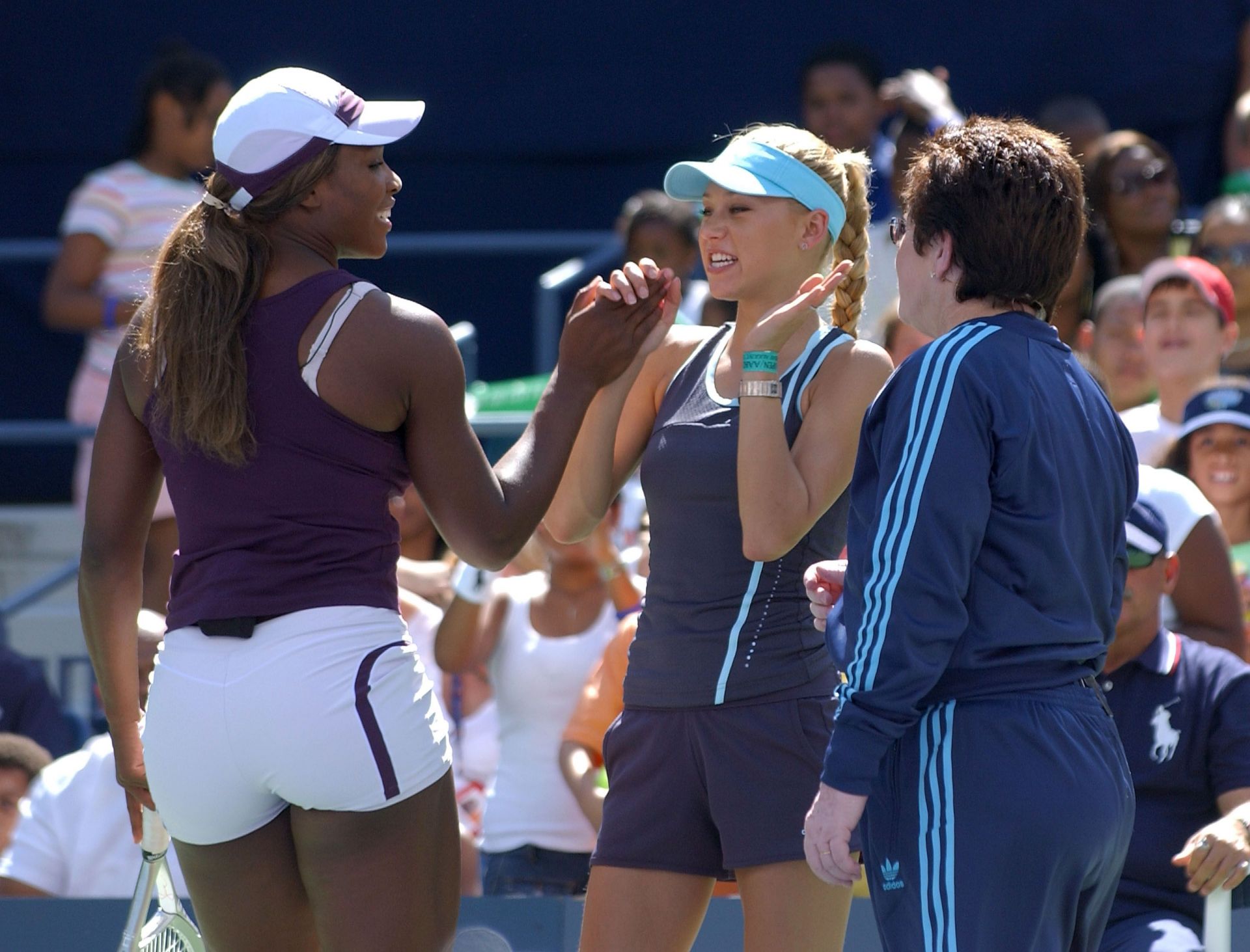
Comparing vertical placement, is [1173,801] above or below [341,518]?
below

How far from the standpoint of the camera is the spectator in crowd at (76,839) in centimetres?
423

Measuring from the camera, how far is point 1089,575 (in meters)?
2.23

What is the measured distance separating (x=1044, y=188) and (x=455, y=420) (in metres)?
0.83

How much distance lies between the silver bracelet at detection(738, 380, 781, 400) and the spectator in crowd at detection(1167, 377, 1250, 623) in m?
2.42

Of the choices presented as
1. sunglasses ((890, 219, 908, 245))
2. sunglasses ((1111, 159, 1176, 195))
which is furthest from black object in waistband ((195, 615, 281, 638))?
sunglasses ((1111, 159, 1176, 195))

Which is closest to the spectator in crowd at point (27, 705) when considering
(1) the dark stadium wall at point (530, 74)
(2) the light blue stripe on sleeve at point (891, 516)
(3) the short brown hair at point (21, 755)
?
(3) the short brown hair at point (21, 755)

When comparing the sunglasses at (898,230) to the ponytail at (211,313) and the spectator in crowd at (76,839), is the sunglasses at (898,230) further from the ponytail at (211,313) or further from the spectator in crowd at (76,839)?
the spectator in crowd at (76,839)

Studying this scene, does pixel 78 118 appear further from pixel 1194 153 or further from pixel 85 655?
pixel 1194 153

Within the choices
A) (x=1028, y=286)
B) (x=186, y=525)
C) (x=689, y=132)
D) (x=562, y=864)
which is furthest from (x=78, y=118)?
(x=1028, y=286)

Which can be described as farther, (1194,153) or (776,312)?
(1194,153)

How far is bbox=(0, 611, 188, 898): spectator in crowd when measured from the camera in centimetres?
423

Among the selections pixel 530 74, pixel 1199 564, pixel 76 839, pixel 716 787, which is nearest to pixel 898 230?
pixel 716 787

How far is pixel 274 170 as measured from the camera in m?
2.34

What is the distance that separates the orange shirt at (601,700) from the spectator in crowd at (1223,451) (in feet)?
5.24
